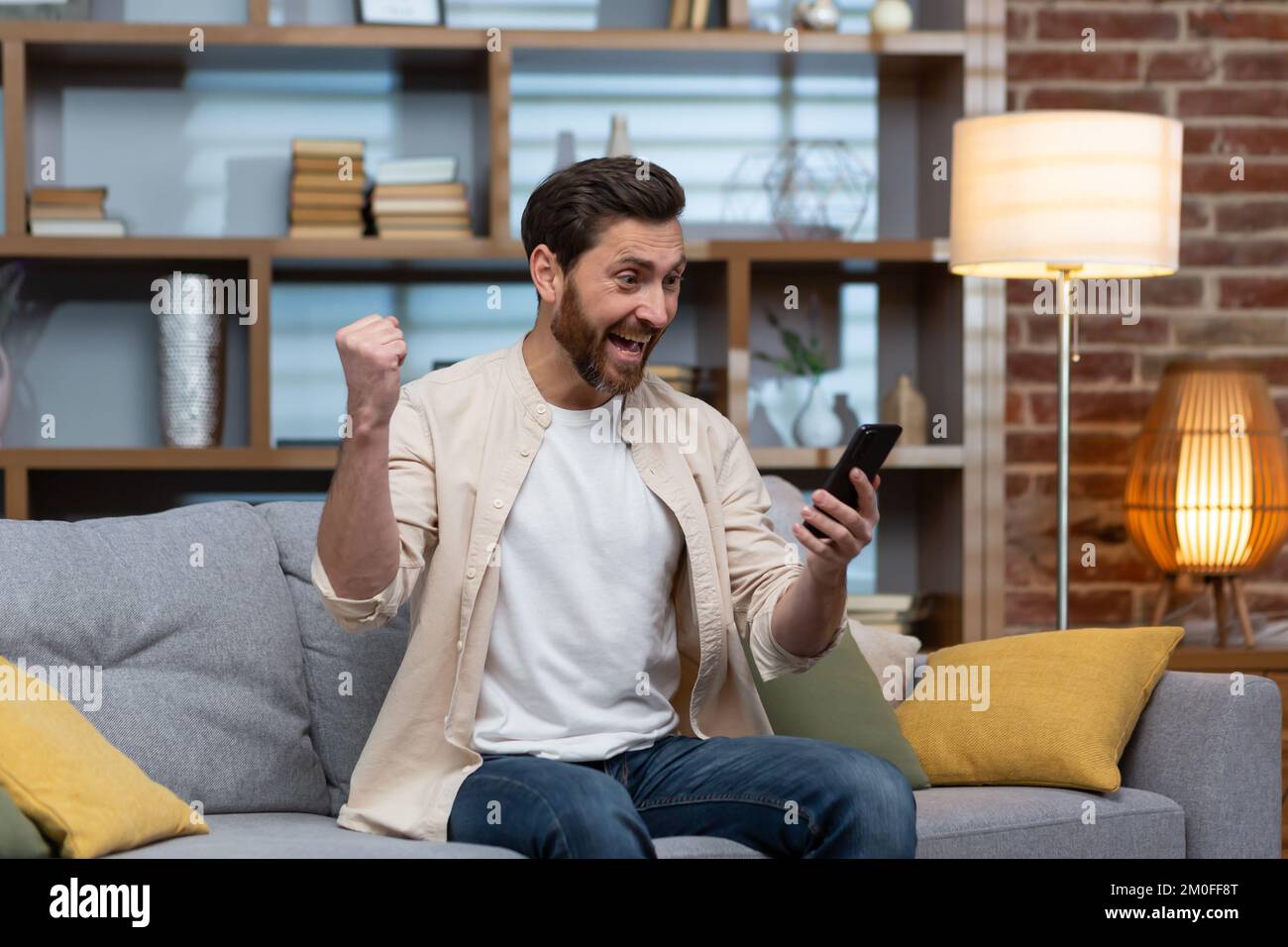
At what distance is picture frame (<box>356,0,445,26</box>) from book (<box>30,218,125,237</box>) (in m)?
0.69

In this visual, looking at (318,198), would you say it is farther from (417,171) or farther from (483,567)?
(483,567)

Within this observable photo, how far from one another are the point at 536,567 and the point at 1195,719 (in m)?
0.99

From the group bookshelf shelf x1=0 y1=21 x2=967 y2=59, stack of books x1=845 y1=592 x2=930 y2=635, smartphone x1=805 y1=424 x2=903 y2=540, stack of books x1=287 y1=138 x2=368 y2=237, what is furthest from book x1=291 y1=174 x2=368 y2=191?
smartphone x1=805 y1=424 x2=903 y2=540

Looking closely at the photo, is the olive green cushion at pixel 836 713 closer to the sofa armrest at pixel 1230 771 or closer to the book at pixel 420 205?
the sofa armrest at pixel 1230 771

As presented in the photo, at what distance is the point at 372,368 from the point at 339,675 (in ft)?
2.30

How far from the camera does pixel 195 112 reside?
3.31m

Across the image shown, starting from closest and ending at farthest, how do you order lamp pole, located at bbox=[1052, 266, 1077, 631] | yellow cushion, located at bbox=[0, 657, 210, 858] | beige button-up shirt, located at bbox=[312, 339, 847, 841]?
yellow cushion, located at bbox=[0, 657, 210, 858], beige button-up shirt, located at bbox=[312, 339, 847, 841], lamp pole, located at bbox=[1052, 266, 1077, 631]

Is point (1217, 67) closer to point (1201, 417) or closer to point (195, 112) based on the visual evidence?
point (1201, 417)

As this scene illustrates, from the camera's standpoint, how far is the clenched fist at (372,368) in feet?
5.00

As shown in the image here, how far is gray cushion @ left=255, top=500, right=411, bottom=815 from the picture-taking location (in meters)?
2.07

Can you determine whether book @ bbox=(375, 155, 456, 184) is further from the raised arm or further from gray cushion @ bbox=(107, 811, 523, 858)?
gray cushion @ bbox=(107, 811, 523, 858)

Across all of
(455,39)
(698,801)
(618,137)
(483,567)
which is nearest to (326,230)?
(455,39)
